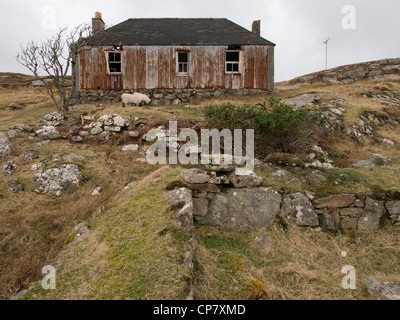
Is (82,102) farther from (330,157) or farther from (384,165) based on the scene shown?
(384,165)

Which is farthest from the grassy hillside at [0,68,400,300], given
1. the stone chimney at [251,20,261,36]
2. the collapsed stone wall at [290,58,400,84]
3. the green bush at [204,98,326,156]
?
the collapsed stone wall at [290,58,400,84]

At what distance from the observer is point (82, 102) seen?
1819 cm

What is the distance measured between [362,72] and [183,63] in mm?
23476

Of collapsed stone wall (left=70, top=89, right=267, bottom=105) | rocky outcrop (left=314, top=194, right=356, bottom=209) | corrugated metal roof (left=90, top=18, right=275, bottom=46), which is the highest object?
corrugated metal roof (left=90, top=18, right=275, bottom=46)

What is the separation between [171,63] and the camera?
59.1ft

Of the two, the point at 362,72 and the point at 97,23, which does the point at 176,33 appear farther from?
the point at 362,72

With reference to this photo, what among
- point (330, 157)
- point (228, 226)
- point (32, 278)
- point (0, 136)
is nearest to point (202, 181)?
point (228, 226)

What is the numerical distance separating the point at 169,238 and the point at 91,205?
292cm

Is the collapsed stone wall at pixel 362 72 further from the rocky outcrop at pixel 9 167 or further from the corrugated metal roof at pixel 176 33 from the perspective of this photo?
the rocky outcrop at pixel 9 167

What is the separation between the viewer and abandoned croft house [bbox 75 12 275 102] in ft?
58.5

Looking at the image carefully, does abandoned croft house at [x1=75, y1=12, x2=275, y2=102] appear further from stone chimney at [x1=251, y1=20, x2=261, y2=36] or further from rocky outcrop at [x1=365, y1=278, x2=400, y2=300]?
rocky outcrop at [x1=365, y1=278, x2=400, y2=300]

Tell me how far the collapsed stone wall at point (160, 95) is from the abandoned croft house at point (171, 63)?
0.25 meters

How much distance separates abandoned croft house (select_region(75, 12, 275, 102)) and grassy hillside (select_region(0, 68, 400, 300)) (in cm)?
1140

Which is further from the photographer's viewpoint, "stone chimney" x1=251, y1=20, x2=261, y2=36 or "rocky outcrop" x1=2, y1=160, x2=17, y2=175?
"stone chimney" x1=251, y1=20, x2=261, y2=36
